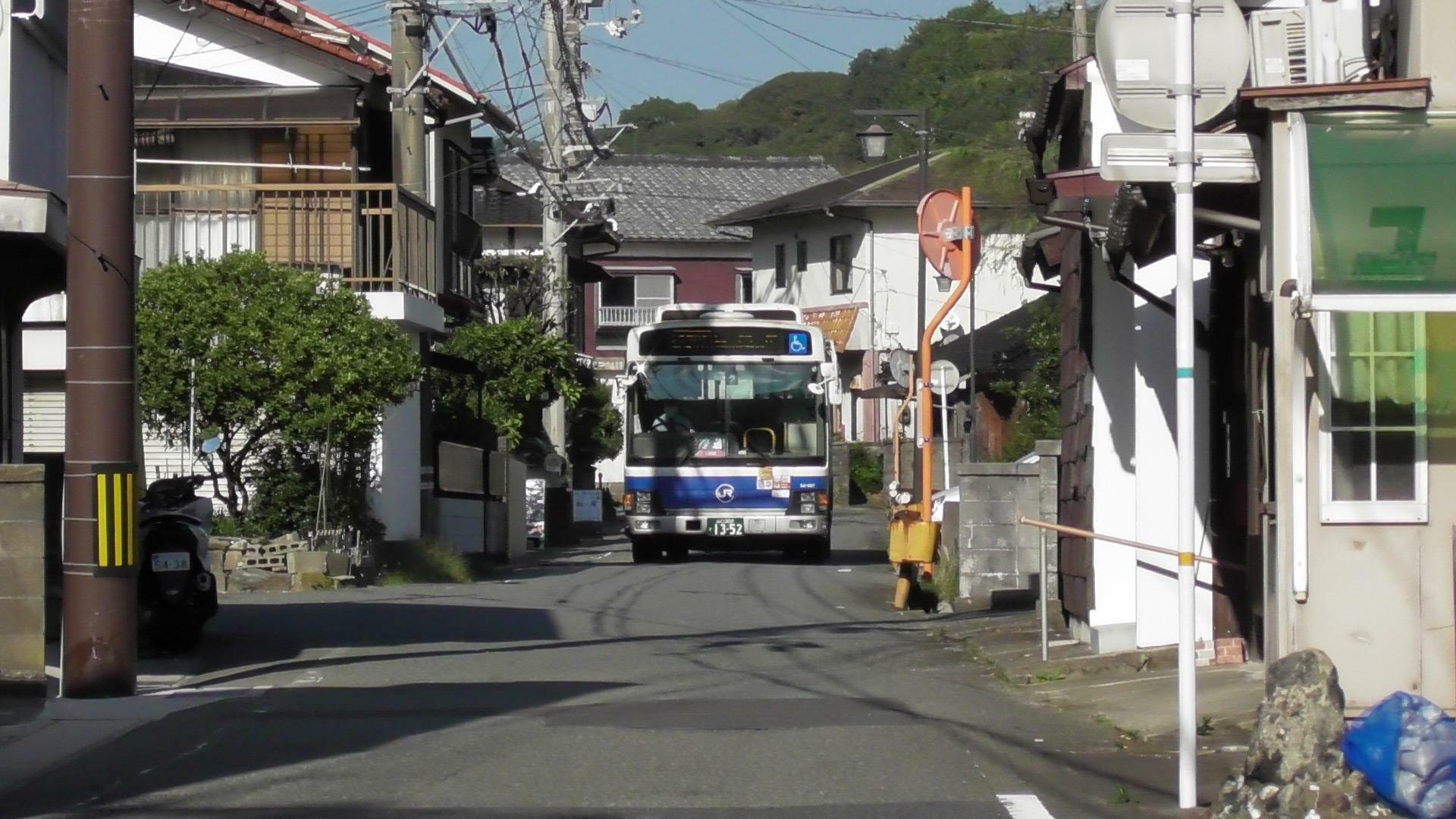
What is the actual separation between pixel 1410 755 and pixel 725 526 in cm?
1724

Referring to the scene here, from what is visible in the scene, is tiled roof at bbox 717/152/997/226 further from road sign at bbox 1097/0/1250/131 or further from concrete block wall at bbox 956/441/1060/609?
road sign at bbox 1097/0/1250/131

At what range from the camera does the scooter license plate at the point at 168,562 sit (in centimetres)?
1202

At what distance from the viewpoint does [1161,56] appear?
7.32 meters

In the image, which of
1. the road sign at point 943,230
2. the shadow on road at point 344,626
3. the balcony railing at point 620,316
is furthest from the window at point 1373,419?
the balcony railing at point 620,316

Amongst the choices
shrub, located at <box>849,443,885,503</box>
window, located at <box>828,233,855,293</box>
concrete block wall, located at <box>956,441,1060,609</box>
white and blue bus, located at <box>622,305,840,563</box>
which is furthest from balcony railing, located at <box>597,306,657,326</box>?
concrete block wall, located at <box>956,441,1060,609</box>

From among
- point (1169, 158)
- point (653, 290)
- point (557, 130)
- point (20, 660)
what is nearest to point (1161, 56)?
point (1169, 158)

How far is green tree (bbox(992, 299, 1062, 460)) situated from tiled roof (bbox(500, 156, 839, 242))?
85.5ft

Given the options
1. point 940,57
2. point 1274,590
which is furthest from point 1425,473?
point 940,57

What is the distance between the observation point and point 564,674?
11.3 metres

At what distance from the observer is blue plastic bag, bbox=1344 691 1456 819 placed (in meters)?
6.18

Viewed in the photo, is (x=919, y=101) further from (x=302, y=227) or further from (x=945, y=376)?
(x=302, y=227)

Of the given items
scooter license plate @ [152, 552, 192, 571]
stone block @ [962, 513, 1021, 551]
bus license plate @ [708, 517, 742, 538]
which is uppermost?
scooter license plate @ [152, 552, 192, 571]

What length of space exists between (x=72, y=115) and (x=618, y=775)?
5303 millimetres

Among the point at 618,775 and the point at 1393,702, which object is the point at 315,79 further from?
the point at 1393,702
